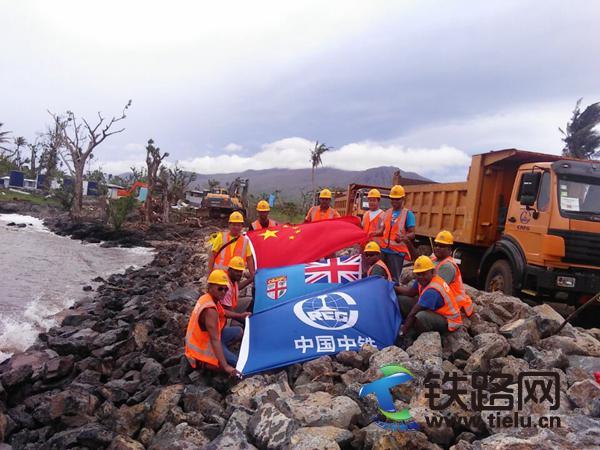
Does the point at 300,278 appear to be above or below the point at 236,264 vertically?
below

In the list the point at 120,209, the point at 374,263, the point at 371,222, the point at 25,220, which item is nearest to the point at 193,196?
the point at 25,220

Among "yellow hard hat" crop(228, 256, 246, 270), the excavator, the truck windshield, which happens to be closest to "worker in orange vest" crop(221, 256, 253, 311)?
"yellow hard hat" crop(228, 256, 246, 270)

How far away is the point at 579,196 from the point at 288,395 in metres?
5.76

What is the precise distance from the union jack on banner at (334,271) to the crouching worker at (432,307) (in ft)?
3.75

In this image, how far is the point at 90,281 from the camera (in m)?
14.0

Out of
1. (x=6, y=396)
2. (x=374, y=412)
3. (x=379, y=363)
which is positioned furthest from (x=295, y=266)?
(x=6, y=396)

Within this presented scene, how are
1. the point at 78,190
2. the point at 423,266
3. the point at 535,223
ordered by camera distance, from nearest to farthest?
the point at 423,266 → the point at 535,223 → the point at 78,190

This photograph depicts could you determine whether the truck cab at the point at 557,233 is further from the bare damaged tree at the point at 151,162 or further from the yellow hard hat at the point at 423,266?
the bare damaged tree at the point at 151,162

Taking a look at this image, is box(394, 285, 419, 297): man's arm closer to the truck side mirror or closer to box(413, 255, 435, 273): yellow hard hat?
box(413, 255, 435, 273): yellow hard hat

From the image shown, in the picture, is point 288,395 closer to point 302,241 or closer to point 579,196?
point 302,241

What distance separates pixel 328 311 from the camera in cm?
539

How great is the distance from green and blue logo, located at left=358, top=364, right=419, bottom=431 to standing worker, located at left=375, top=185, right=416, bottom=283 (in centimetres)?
250

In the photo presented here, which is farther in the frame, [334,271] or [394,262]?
[394,262]

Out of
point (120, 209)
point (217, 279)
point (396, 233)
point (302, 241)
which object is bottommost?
point (120, 209)
